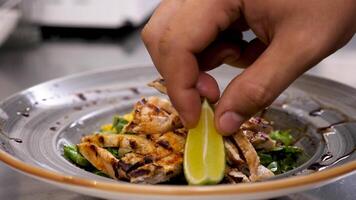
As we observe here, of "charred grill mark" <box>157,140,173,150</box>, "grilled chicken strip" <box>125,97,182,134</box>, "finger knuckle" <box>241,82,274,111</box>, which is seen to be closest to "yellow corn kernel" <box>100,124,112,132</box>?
"grilled chicken strip" <box>125,97,182,134</box>

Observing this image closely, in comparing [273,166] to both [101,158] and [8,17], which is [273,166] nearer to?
[101,158]

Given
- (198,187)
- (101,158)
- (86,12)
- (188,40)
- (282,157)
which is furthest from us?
(86,12)

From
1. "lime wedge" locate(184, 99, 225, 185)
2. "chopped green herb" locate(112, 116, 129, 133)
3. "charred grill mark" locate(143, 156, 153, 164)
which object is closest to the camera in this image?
"lime wedge" locate(184, 99, 225, 185)

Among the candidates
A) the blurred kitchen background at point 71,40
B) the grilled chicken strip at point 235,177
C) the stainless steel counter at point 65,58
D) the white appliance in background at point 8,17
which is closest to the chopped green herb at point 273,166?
the grilled chicken strip at point 235,177

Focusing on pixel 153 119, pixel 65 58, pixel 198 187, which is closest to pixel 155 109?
pixel 153 119

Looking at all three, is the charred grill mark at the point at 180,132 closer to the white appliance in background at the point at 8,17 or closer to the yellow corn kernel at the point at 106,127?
the yellow corn kernel at the point at 106,127

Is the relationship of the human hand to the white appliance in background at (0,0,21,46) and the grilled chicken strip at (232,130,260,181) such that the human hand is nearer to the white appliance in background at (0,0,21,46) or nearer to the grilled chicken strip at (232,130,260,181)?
the grilled chicken strip at (232,130,260,181)

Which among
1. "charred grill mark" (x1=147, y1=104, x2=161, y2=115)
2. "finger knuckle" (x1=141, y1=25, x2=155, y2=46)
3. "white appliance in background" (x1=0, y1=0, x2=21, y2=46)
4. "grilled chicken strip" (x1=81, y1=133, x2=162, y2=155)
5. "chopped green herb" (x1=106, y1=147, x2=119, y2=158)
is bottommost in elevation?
"white appliance in background" (x1=0, y1=0, x2=21, y2=46)

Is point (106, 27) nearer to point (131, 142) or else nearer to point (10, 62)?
point (10, 62)
